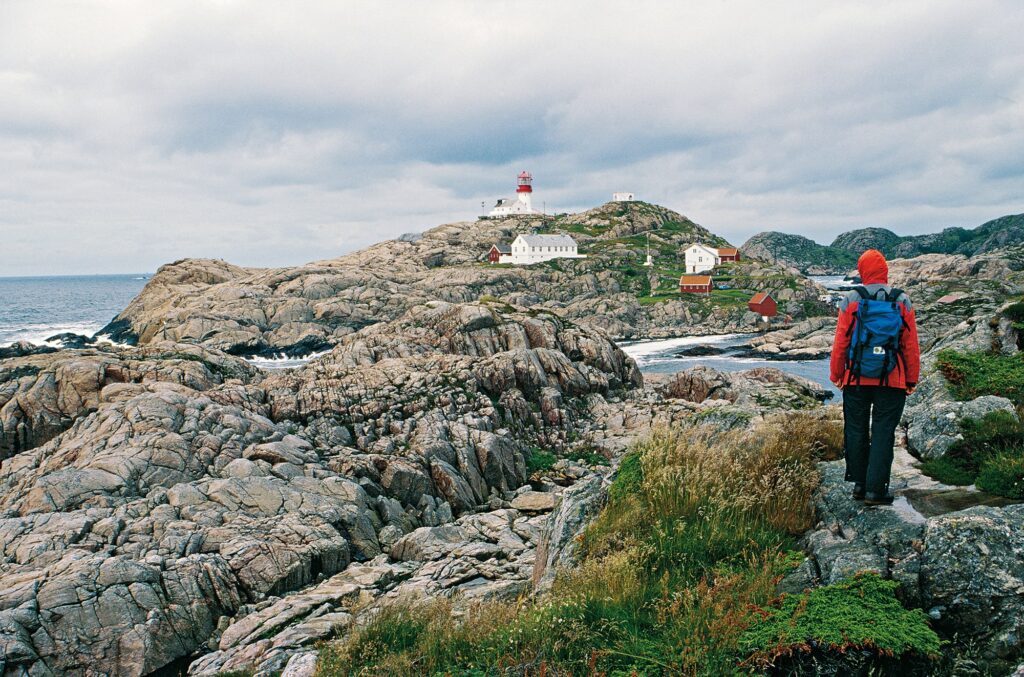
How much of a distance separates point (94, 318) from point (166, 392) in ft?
432

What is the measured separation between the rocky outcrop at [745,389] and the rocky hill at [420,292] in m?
49.3

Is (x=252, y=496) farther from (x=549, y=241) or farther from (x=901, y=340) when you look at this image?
(x=549, y=241)

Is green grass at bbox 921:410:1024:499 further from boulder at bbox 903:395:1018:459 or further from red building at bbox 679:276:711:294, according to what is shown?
red building at bbox 679:276:711:294

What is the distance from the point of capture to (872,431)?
7227mm

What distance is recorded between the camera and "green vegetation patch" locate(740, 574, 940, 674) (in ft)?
15.8

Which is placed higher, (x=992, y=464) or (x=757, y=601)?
(x=992, y=464)

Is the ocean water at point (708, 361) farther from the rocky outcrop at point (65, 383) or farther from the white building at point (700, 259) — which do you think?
the white building at point (700, 259)

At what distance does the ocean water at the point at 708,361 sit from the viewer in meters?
66.0

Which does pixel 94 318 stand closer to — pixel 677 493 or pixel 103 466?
pixel 103 466

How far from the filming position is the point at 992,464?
724 cm

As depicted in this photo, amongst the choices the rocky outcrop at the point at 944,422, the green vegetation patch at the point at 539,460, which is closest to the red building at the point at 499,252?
the green vegetation patch at the point at 539,460

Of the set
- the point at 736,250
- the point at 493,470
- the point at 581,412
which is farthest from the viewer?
the point at 736,250

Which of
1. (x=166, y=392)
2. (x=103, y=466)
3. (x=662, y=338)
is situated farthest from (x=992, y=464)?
(x=662, y=338)

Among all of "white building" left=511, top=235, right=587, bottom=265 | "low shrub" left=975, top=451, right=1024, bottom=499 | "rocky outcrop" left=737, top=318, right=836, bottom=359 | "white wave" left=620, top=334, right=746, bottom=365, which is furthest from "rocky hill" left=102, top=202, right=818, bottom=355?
"low shrub" left=975, top=451, right=1024, bottom=499
